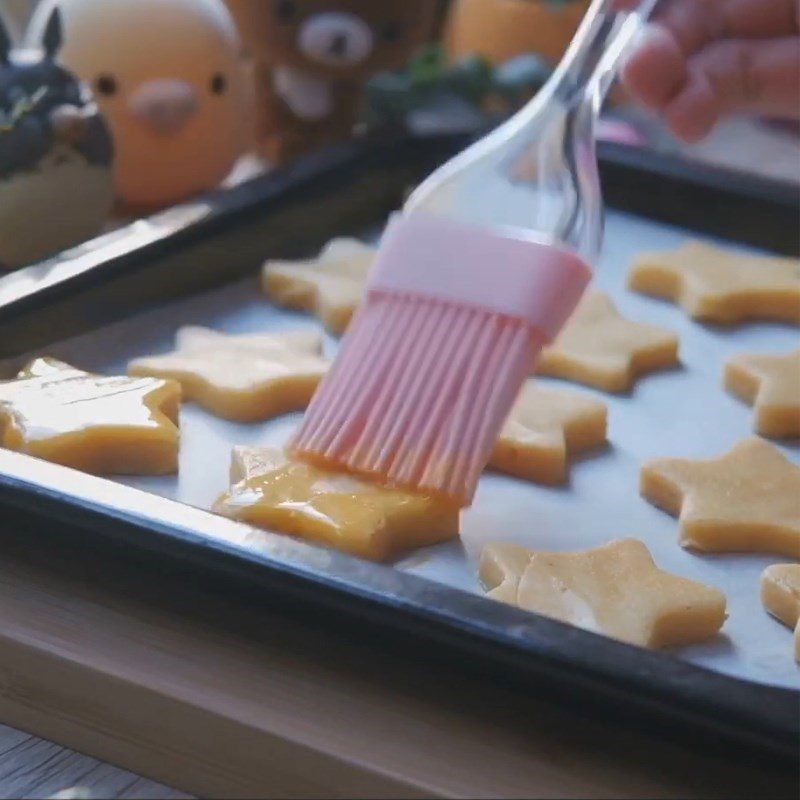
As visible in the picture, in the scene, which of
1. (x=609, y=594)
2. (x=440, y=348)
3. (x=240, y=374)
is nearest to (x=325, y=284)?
(x=240, y=374)

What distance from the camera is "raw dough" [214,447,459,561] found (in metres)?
0.66

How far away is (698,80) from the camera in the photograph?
98 cm

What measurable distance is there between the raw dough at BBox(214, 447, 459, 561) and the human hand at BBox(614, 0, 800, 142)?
40cm

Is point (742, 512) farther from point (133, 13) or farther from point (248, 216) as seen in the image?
point (133, 13)

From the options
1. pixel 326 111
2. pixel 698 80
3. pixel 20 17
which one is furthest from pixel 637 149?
pixel 20 17

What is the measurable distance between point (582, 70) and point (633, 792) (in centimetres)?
44

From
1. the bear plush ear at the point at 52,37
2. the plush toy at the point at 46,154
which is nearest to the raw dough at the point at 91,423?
the plush toy at the point at 46,154

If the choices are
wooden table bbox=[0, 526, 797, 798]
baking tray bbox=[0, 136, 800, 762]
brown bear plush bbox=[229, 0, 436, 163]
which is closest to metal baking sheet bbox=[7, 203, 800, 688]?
baking tray bbox=[0, 136, 800, 762]

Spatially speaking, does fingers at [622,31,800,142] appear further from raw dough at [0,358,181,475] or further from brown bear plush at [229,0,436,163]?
raw dough at [0,358,181,475]

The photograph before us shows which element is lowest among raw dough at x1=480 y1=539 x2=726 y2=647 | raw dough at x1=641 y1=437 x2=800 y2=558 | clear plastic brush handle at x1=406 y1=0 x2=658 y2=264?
raw dough at x1=480 y1=539 x2=726 y2=647

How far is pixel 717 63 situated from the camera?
39.2 inches

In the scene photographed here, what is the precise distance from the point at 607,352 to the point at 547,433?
0.14m

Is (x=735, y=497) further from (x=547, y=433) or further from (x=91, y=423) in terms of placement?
(x=91, y=423)

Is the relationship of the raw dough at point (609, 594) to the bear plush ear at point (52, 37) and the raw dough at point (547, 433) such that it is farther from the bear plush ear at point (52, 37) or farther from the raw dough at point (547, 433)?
the bear plush ear at point (52, 37)
